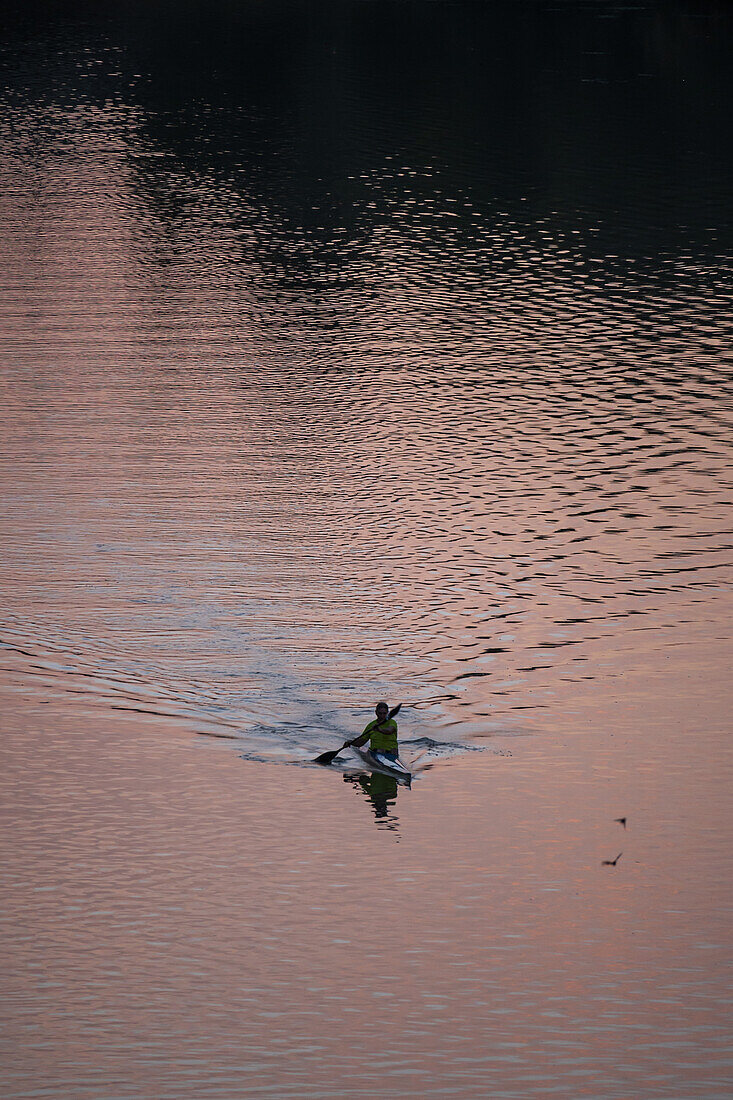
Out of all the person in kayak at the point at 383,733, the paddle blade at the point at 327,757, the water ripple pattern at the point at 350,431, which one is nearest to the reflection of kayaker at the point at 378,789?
the paddle blade at the point at 327,757

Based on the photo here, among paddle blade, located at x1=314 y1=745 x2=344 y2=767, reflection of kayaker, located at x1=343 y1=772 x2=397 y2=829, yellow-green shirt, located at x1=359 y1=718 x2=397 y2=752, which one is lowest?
reflection of kayaker, located at x1=343 y1=772 x2=397 y2=829

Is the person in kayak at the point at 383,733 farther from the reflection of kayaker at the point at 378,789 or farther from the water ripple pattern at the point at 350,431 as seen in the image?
the water ripple pattern at the point at 350,431

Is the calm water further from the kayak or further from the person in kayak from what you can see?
the person in kayak

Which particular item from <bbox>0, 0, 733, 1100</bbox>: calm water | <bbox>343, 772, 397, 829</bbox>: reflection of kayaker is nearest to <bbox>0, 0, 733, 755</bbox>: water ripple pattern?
<bbox>0, 0, 733, 1100</bbox>: calm water

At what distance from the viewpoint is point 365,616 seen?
31500mm

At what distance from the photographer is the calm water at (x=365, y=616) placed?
2056 centimetres

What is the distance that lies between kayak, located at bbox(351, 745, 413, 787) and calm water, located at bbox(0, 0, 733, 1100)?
0.41 metres

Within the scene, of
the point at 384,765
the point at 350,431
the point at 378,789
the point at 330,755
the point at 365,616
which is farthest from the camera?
the point at 350,431

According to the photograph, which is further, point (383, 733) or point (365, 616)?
point (365, 616)

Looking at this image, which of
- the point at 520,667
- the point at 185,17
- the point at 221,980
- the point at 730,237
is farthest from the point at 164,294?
the point at 185,17

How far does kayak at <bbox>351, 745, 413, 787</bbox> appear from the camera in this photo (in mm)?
25453

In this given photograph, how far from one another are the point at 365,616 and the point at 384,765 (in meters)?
6.44

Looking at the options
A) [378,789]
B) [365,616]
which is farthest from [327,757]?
[365,616]

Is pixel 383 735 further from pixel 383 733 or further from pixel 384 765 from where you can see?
pixel 384 765
